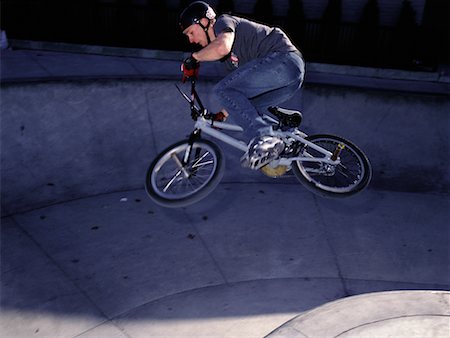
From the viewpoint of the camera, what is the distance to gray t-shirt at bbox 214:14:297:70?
239 inches

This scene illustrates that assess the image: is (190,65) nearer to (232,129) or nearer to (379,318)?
(232,129)

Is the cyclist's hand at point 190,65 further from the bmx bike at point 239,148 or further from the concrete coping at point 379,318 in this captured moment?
the concrete coping at point 379,318

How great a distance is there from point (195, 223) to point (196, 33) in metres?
3.56

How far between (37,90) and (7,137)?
0.85m

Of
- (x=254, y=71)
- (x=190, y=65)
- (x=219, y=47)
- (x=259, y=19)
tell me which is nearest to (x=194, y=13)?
(x=219, y=47)

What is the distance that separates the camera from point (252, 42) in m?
6.21

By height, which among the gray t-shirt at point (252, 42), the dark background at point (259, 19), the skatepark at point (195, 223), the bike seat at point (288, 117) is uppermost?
the gray t-shirt at point (252, 42)

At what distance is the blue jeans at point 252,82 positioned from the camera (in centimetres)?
631

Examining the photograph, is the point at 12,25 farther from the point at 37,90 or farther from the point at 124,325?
the point at 124,325

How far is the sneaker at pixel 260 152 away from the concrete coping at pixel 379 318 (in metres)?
1.69

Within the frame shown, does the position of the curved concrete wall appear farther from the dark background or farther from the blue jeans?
the blue jeans

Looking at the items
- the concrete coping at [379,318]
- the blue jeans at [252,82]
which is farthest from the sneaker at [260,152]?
the concrete coping at [379,318]

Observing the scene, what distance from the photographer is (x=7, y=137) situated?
8.60 m

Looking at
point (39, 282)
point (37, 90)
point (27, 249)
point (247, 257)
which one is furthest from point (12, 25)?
point (247, 257)
